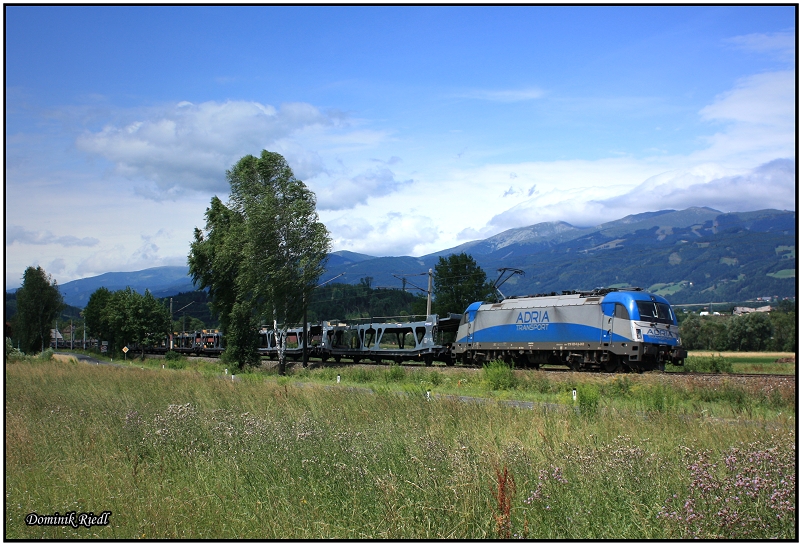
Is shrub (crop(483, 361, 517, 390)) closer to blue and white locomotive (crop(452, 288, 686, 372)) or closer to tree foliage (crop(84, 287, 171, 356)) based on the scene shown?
blue and white locomotive (crop(452, 288, 686, 372))

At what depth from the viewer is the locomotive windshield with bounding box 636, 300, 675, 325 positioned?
2839 centimetres

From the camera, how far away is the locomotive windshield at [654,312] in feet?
93.1

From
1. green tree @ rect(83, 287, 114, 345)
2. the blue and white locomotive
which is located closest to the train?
the blue and white locomotive

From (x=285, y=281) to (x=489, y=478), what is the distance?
38301 mm

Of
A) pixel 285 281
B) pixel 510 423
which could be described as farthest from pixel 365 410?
pixel 285 281

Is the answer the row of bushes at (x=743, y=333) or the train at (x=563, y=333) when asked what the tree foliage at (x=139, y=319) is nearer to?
the train at (x=563, y=333)

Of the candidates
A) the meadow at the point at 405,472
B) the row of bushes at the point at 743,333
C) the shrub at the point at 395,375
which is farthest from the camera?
the row of bushes at the point at 743,333

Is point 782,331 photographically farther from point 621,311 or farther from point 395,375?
point 395,375

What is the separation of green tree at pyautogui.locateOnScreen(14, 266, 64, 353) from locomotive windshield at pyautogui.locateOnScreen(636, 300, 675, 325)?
74696 millimetres

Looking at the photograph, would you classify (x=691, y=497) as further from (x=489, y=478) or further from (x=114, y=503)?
(x=114, y=503)

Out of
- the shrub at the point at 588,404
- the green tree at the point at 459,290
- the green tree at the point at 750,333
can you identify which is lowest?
the green tree at the point at 750,333

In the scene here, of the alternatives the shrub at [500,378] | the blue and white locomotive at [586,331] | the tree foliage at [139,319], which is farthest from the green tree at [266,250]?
the tree foliage at [139,319]

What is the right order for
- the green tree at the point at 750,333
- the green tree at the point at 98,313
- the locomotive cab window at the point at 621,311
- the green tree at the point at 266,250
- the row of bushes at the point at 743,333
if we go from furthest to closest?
the green tree at the point at 98,313 < the green tree at the point at 750,333 < the row of bushes at the point at 743,333 < the green tree at the point at 266,250 < the locomotive cab window at the point at 621,311

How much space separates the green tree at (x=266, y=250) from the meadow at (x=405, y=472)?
30.7 meters
